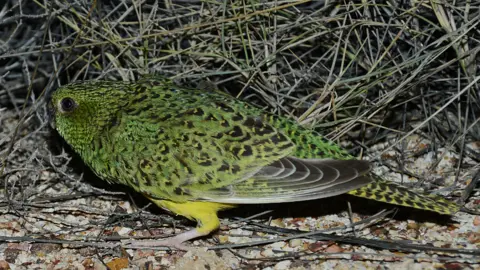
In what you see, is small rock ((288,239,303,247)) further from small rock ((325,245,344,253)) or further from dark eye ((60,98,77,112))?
dark eye ((60,98,77,112))

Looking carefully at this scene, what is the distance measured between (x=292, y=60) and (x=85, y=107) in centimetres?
162

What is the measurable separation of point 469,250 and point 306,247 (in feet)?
3.34

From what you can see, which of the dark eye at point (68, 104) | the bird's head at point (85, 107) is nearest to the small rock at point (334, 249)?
the bird's head at point (85, 107)

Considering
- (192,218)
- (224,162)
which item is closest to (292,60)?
(224,162)

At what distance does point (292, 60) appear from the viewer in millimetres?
5336

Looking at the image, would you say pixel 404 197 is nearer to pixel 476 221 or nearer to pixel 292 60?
pixel 476 221

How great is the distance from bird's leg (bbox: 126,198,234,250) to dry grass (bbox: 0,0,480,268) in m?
0.63

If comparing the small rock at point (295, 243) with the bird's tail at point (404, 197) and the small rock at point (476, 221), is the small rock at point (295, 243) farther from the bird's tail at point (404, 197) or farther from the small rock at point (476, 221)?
the small rock at point (476, 221)

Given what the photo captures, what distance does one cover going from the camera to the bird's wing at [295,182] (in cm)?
411

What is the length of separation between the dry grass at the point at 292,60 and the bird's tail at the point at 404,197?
0.52 m

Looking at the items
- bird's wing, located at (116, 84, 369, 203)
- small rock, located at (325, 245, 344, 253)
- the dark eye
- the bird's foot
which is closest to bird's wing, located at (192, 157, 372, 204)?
bird's wing, located at (116, 84, 369, 203)

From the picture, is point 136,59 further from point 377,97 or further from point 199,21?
point 377,97

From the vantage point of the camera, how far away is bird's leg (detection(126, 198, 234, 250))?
4.40 meters

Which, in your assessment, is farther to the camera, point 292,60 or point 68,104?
point 292,60
